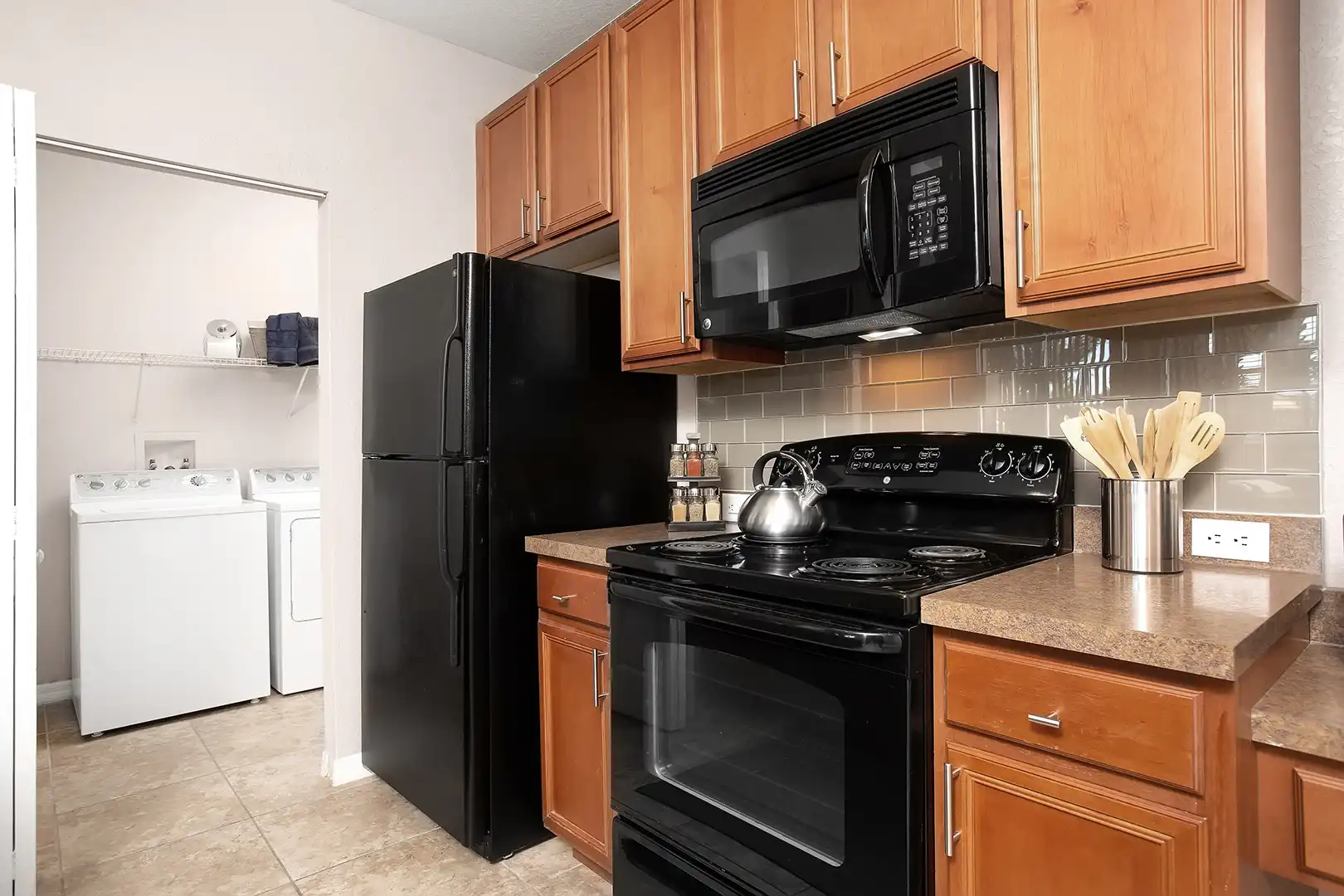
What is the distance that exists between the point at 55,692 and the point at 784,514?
3.76 m

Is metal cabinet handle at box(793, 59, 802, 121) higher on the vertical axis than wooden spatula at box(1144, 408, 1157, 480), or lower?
higher

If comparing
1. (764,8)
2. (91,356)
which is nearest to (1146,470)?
(764,8)

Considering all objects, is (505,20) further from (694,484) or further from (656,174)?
(694,484)

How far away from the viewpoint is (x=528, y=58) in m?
3.07

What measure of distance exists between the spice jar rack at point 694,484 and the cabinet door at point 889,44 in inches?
40.7

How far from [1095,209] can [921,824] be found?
3.60 ft

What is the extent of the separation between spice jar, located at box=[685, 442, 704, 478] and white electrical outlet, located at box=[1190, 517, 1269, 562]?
4.10 ft

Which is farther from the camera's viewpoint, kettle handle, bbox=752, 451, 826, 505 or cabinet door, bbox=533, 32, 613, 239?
cabinet door, bbox=533, 32, 613, 239

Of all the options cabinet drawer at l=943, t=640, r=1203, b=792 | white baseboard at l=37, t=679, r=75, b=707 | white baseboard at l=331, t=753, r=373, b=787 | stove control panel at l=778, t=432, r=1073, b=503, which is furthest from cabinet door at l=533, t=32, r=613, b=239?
white baseboard at l=37, t=679, r=75, b=707

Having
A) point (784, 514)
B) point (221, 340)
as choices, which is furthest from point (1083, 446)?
point (221, 340)

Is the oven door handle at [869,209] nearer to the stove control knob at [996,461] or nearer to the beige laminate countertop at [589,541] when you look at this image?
the stove control knob at [996,461]

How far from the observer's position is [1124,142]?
1322mm

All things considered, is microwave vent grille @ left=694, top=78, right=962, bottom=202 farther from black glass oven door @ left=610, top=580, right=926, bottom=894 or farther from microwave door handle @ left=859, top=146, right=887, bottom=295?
black glass oven door @ left=610, top=580, right=926, bottom=894

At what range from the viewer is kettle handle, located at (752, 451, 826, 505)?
187 centimetres
